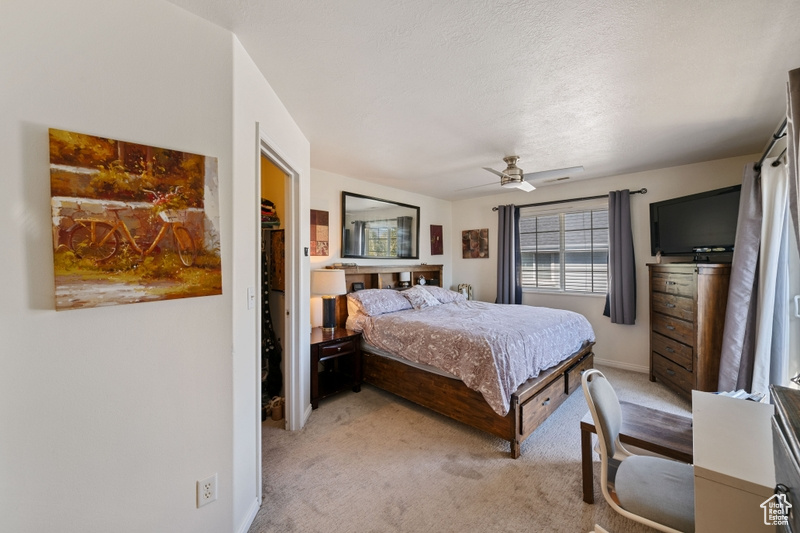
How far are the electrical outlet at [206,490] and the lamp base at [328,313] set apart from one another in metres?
2.06

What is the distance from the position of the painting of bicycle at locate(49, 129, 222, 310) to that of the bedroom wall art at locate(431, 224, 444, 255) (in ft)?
13.9

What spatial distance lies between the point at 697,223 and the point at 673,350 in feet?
4.56

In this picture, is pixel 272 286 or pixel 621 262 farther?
pixel 621 262

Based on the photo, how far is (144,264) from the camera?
48.3 inches

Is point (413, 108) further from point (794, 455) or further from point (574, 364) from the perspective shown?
point (574, 364)

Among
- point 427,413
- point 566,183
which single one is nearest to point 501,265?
point 566,183

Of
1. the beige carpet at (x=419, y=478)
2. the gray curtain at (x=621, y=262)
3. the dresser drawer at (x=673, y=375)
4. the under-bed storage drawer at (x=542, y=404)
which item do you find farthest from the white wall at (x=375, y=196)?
the dresser drawer at (x=673, y=375)

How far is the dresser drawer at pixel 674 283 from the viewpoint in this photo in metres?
2.96

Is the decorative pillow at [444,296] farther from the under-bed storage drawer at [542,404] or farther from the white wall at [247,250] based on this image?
the white wall at [247,250]

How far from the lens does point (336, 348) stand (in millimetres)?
3182

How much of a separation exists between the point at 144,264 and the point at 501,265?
4608mm

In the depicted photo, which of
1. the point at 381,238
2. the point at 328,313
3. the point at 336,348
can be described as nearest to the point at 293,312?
the point at 336,348

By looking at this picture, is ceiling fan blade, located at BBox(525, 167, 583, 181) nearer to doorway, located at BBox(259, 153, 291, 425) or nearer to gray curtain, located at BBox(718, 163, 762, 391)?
gray curtain, located at BBox(718, 163, 762, 391)

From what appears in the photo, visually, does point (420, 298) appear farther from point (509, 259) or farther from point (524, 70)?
point (524, 70)
